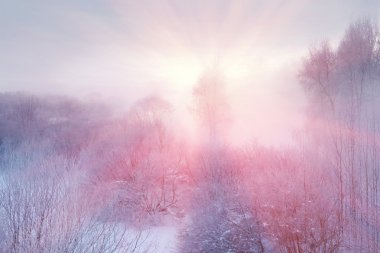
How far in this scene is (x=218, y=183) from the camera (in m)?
13.6

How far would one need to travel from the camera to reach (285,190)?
9.22 metres

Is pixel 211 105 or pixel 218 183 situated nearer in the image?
pixel 218 183

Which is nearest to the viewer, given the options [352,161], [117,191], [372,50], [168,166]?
[352,161]

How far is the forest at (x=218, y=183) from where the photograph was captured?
6.40m

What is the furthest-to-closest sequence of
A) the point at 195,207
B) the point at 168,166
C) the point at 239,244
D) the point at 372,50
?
1. the point at 168,166
2. the point at 195,207
3. the point at 372,50
4. the point at 239,244

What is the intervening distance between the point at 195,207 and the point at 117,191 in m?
3.86

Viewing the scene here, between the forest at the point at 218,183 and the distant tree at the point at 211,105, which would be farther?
the distant tree at the point at 211,105

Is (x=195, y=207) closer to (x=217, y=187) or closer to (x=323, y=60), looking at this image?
(x=217, y=187)

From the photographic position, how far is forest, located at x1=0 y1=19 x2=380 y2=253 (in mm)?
6402

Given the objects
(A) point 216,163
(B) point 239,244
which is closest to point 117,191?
(A) point 216,163

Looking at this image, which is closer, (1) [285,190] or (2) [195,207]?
(1) [285,190]

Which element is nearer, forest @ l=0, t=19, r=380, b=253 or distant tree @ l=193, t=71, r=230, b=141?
forest @ l=0, t=19, r=380, b=253

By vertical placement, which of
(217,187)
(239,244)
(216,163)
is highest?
(216,163)

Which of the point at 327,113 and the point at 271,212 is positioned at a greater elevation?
the point at 327,113
